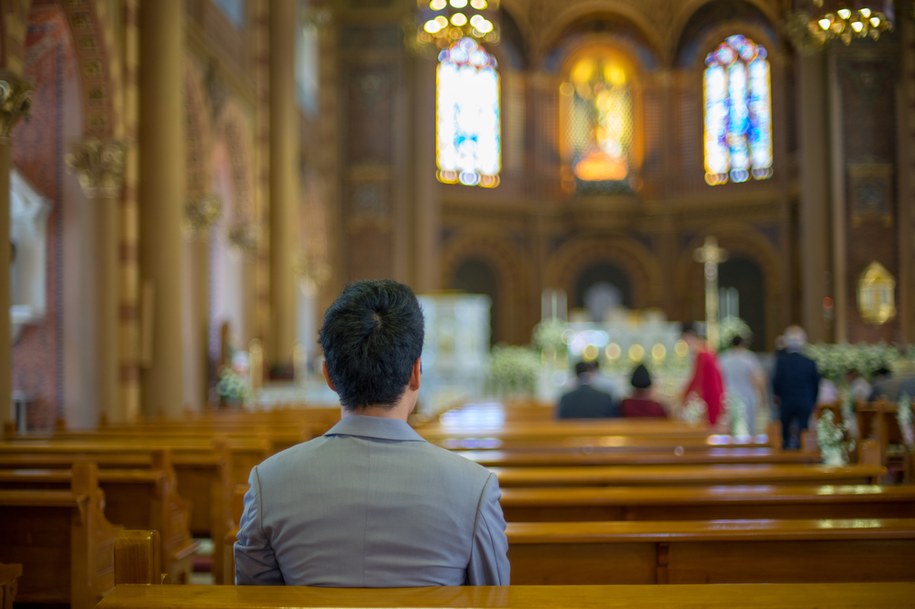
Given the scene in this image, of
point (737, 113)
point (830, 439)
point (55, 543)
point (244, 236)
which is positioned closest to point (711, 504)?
point (55, 543)

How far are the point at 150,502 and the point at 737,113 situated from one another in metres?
23.2

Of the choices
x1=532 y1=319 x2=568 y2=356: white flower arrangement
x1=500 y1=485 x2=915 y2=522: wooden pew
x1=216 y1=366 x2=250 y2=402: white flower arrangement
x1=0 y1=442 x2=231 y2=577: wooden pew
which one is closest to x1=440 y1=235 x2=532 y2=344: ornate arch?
x1=532 y1=319 x2=568 y2=356: white flower arrangement

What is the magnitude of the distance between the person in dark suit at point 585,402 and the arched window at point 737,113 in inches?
712

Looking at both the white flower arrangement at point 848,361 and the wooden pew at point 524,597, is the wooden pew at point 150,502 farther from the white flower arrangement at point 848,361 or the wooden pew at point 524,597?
the white flower arrangement at point 848,361

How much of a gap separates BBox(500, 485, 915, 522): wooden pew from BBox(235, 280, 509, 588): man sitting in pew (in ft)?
4.86

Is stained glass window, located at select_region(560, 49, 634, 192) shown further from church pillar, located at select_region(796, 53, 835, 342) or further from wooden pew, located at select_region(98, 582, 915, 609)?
wooden pew, located at select_region(98, 582, 915, 609)

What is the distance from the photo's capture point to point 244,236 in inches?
621

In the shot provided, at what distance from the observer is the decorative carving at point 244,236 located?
1571cm

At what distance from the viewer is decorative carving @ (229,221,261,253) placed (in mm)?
15709

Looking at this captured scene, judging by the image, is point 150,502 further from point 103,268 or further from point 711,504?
point 103,268

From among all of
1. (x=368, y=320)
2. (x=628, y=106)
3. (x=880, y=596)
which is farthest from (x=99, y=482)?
(x=628, y=106)

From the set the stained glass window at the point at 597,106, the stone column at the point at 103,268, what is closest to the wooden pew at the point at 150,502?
the stone column at the point at 103,268

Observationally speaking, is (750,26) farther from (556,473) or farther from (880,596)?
(880,596)

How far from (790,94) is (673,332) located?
819cm
